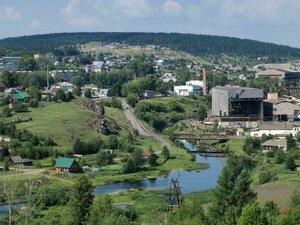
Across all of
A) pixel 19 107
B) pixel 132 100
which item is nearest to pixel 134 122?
pixel 132 100

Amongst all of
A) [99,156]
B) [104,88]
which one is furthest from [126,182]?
[104,88]

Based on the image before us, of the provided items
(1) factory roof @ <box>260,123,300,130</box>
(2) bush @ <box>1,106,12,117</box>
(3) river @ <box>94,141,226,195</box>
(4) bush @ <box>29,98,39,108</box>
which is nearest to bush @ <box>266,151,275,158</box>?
(3) river @ <box>94,141,226,195</box>

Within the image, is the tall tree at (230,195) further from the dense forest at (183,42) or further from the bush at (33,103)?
the dense forest at (183,42)

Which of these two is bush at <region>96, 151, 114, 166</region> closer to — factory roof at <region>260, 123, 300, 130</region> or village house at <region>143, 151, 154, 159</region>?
village house at <region>143, 151, 154, 159</region>

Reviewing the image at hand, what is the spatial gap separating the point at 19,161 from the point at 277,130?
16648 millimetres

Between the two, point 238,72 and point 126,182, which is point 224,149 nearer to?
point 126,182

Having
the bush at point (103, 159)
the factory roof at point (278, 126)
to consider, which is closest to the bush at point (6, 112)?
the bush at point (103, 159)

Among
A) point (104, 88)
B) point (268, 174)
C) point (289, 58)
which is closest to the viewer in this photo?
point (268, 174)

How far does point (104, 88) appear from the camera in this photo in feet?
195

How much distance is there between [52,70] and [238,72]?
85.5ft

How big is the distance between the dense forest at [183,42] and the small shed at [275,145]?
80.8 m

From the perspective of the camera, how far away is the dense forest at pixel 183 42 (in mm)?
123312

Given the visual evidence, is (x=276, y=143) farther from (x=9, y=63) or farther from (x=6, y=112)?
(x=9, y=63)

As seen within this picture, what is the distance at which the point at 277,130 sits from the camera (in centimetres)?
3894
